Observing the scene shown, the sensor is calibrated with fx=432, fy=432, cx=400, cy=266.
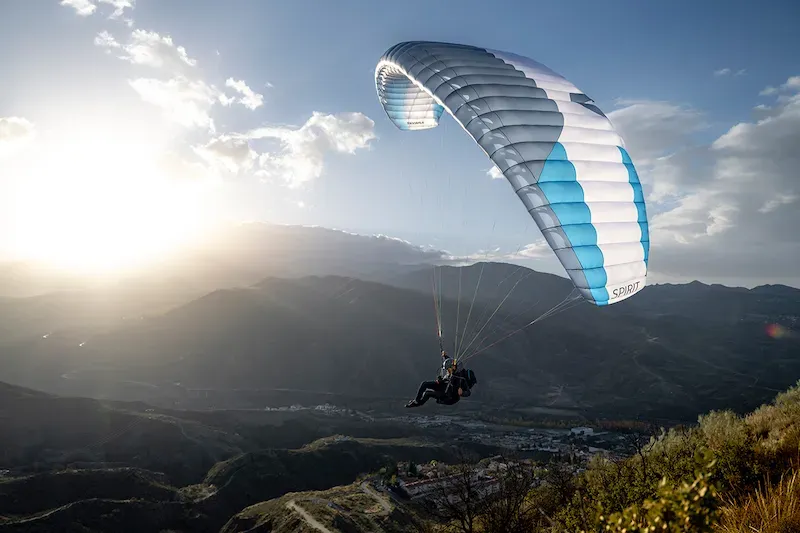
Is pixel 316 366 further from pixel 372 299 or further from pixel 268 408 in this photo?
pixel 372 299

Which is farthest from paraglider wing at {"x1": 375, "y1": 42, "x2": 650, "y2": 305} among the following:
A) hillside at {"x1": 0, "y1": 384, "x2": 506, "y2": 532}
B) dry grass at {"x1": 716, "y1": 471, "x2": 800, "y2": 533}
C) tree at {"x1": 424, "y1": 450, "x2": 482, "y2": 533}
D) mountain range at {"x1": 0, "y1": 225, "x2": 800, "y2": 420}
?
mountain range at {"x1": 0, "y1": 225, "x2": 800, "y2": 420}

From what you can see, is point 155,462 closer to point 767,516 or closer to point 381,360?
point 767,516

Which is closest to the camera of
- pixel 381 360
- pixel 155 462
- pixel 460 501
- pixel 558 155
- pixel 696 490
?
pixel 696 490

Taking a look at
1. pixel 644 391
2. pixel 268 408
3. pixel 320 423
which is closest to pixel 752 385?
pixel 644 391

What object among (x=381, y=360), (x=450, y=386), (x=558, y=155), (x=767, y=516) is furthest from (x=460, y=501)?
(x=381, y=360)

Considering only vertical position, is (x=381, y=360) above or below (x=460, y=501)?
below

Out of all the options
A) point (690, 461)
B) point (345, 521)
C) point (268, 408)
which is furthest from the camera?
point (268, 408)
